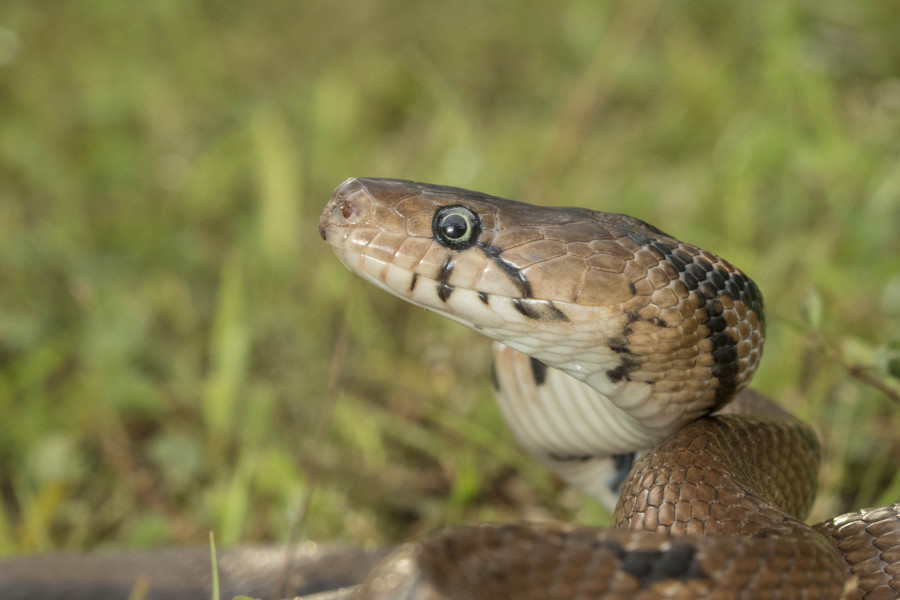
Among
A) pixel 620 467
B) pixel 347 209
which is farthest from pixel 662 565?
pixel 347 209

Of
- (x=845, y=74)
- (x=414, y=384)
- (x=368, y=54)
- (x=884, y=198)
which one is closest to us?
(x=414, y=384)

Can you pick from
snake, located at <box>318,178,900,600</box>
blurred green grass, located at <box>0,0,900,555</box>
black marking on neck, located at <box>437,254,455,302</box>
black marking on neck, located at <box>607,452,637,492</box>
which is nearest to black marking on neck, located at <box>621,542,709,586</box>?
snake, located at <box>318,178,900,600</box>

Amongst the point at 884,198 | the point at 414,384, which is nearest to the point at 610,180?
the point at 884,198

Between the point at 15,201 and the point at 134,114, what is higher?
the point at 134,114

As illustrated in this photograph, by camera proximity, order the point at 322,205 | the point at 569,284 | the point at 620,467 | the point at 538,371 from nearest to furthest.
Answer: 1. the point at 569,284
2. the point at 538,371
3. the point at 620,467
4. the point at 322,205

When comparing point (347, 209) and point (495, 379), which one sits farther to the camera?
point (495, 379)

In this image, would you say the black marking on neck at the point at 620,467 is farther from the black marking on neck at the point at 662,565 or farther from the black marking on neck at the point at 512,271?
the black marking on neck at the point at 662,565

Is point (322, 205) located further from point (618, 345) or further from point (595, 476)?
point (618, 345)

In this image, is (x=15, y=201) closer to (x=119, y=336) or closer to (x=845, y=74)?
(x=119, y=336)
